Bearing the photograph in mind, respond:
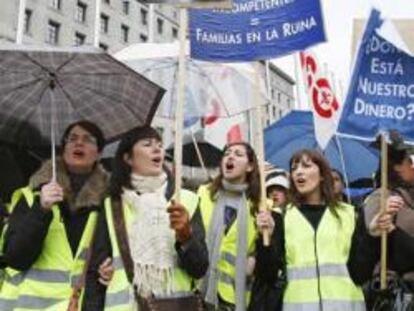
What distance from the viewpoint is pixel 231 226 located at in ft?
16.8

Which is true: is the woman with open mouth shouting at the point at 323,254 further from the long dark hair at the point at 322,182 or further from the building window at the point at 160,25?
the building window at the point at 160,25

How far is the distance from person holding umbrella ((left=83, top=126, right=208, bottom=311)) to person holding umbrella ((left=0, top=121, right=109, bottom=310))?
15 cm

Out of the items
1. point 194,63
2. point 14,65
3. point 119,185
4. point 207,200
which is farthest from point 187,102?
point 119,185

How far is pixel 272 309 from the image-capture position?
4406 millimetres

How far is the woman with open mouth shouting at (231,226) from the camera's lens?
495cm

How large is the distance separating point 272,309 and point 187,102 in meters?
3.10

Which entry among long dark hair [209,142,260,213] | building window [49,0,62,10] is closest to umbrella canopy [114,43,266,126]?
long dark hair [209,142,260,213]

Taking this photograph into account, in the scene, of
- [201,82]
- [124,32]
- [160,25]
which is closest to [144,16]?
[160,25]

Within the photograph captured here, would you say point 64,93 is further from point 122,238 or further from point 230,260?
point 230,260

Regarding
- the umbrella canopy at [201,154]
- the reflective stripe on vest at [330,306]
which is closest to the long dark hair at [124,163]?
the reflective stripe on vest at [330,306]

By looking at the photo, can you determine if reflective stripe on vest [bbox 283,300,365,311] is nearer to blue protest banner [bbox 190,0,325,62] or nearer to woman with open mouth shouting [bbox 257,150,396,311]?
woman with open mouth shouting [bbox 257,150,396,311]

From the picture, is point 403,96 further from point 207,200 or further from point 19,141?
point 19,141

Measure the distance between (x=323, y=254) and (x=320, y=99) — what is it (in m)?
3.95

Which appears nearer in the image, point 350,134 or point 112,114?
point 350,134
